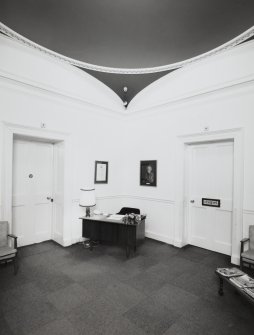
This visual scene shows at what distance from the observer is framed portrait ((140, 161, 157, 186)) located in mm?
5449

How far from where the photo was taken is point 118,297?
297 cm

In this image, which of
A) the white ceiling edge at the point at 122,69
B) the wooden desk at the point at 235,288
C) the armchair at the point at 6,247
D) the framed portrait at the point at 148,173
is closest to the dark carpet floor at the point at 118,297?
the wooden desk at the point at 235,288

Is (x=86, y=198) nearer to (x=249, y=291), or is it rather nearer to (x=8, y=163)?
(x=8, y=163)

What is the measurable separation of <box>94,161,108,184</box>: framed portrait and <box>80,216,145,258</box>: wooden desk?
1.13 metres

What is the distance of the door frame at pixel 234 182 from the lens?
13.3 feet

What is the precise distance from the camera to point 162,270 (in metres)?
3.80

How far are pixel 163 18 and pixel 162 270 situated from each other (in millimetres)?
4070

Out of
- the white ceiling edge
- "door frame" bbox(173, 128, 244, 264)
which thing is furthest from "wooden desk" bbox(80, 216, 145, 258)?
the white ceiling edge

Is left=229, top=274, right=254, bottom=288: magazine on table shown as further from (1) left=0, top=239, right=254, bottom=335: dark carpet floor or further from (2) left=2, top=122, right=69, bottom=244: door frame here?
(2) left=2, top=122, right=69, bottom=244: door frame

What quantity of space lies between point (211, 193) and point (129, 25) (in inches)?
143

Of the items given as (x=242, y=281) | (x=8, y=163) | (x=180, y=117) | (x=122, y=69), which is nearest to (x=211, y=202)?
(x=180, y=117)

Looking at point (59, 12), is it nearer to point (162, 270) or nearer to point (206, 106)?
point (206, 106)

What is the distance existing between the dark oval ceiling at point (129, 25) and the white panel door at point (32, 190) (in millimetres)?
2225

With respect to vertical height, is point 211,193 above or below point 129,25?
below
